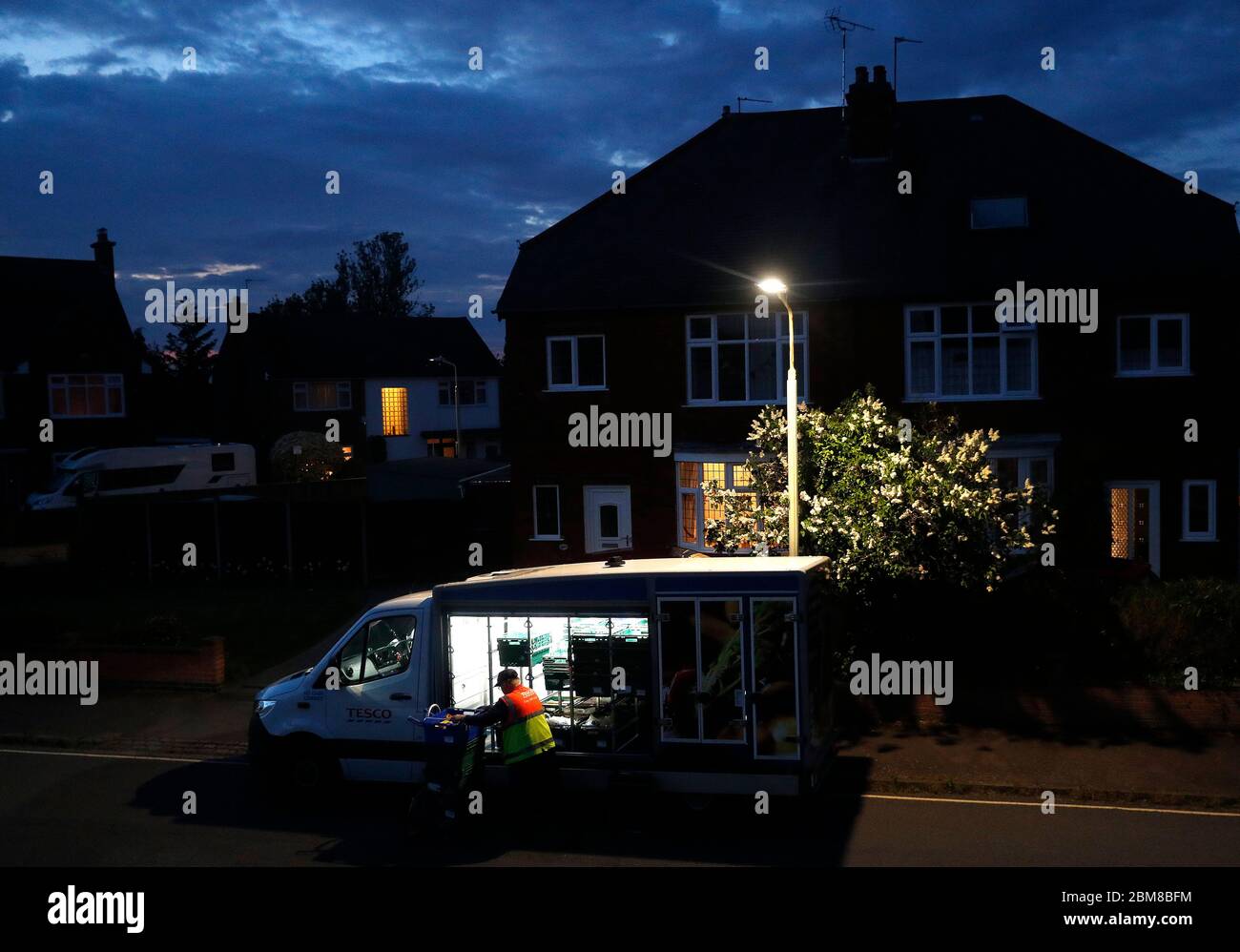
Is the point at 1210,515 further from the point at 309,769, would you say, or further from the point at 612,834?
the point at 309,769

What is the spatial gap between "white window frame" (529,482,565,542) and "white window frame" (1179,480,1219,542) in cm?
1303

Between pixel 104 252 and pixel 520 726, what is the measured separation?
43539mm

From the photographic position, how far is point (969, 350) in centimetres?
2348

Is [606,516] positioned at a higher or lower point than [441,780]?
higher

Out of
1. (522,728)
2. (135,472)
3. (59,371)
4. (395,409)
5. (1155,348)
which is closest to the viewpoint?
(522,728)

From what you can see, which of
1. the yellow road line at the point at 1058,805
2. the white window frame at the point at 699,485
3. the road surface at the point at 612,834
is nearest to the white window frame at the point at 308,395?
the white window frame at the point at 699,485

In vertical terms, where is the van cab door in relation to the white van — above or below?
below

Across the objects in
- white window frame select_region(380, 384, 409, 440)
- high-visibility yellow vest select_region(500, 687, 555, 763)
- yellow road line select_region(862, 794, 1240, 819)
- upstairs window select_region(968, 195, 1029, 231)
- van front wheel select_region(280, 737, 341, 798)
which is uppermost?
upstairs window select_region(968, 195, 1029, 231)

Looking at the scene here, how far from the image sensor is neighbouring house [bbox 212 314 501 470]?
52875mm

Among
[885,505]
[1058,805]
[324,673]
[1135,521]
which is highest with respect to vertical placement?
[885,505]

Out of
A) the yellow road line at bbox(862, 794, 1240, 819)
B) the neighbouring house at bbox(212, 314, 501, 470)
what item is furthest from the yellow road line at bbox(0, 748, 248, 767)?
the neighbouring house at bbox(212, 314, 501, 470)

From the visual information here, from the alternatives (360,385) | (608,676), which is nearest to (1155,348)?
(608,676)

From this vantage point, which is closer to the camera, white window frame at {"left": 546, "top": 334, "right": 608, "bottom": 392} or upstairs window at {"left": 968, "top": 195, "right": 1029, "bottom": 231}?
upstairs window at {"left": 968, "top": 195, "right": 1029, "bottom": 231}

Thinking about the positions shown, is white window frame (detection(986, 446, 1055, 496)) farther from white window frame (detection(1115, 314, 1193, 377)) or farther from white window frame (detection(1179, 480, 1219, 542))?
white window frame (detection(1179, 480, 1219, 542))
